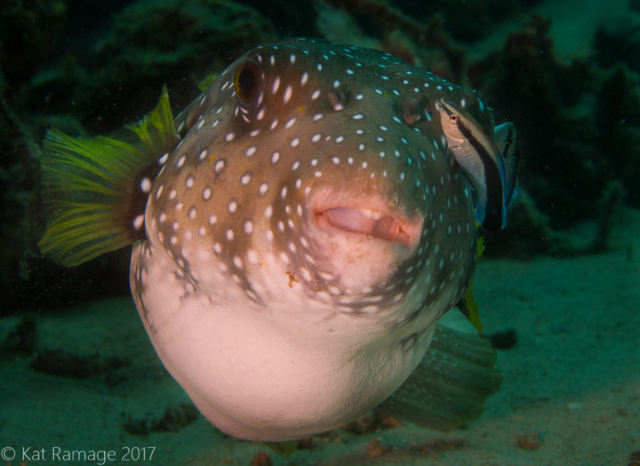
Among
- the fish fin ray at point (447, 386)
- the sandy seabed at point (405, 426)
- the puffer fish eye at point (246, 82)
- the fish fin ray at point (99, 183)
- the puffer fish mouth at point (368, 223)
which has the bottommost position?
the sandy seabed at point (405, 426)

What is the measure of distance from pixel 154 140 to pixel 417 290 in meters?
1.65

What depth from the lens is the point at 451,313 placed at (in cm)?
415

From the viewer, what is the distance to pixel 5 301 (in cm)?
488

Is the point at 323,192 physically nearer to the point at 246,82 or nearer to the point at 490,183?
the point at 246,82

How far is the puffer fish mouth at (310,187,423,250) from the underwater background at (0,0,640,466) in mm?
2585

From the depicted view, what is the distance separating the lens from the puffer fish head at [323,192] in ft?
4.46

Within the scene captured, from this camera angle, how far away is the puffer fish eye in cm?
178

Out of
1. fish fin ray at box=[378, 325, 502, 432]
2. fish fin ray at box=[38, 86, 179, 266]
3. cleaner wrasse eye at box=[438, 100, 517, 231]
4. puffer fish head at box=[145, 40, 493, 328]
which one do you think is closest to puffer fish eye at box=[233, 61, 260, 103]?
puffer fish head at box=[145, 40, 493, 328]

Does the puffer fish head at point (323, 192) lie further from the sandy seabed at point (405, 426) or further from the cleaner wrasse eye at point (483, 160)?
the sandy seabed at point (405, 426)

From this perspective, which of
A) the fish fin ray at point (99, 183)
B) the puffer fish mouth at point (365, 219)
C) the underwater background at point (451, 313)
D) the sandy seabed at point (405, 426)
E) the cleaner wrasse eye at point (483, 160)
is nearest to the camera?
the puffer fish mouth at point (365, 219)

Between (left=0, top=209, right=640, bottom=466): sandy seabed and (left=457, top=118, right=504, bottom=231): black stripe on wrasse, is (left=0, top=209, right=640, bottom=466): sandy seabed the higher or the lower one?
the lower one

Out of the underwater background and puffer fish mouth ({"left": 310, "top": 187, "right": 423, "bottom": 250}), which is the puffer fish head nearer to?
puffer fish mouth ({"left": 310, "top": 187, "right": 423, "bottom": 250})

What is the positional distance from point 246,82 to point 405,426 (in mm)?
3641

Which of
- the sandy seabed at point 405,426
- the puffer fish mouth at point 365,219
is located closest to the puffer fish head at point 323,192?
the puffer fish mouth at point 365,219
